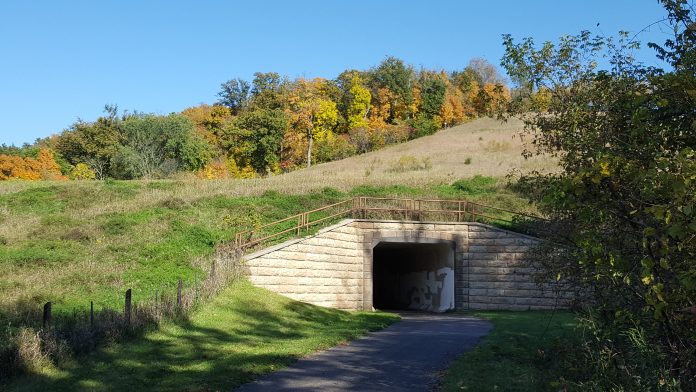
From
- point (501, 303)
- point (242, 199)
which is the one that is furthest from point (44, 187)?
point (501, 303)

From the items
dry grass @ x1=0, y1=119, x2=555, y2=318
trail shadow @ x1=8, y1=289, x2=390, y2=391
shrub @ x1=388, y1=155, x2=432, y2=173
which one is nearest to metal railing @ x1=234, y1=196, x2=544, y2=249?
dry grass @ x1=0, y1=119, x2=555, y2=318

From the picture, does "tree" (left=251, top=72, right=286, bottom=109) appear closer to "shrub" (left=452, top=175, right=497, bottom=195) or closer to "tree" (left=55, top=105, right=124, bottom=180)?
"tree" (left=55, top=105, right=124, bottom=180)

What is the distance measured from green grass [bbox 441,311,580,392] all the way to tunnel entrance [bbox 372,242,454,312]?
546 inches

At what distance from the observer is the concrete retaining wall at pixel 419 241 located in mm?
27953

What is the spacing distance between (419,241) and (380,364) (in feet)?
58.6

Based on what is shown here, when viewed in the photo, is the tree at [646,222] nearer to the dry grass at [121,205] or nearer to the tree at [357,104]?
the dry grass at [121,205]

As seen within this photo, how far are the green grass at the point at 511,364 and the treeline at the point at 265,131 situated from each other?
50.7 m

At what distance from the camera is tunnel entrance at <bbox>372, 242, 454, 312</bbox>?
3203 centimetres

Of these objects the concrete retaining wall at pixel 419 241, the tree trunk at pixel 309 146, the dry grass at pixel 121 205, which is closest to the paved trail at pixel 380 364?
Result: the dry grass at pixel 121 205

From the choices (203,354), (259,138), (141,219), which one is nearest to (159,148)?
(259,138)

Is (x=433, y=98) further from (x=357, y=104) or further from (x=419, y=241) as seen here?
(x=419, y=241)

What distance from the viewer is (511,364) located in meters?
12.9

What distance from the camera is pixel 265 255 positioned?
1016 inches

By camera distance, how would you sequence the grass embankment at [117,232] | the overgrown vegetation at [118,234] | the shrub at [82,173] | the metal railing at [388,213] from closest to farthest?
the overgrown vegetation at [118,234], the grass embankment at [117,232], the metal railing at [388,213], the shrub at [82,173]
